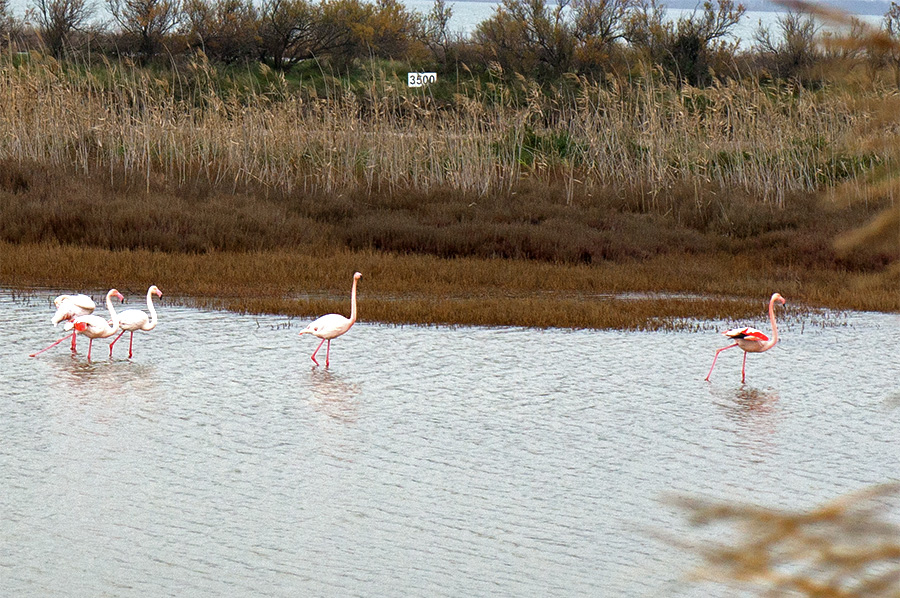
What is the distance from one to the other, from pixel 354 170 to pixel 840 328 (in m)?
9.99

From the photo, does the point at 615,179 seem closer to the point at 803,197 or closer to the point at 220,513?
the point at 803,197

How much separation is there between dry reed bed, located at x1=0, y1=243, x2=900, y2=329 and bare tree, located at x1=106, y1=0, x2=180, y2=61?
20.2m

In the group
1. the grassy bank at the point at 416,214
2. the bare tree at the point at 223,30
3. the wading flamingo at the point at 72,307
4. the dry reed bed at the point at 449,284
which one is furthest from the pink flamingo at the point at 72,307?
the bare tree at the point at 223,30

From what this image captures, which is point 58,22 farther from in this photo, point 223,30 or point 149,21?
point 223,30

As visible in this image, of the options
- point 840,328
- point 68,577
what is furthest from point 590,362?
point 68,577

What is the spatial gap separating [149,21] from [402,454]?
3071 cm

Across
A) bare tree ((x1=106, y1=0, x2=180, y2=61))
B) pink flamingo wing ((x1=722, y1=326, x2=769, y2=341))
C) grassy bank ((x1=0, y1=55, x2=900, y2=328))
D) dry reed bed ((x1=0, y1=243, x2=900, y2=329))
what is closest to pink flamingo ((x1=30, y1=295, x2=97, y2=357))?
dry reed bed ((x1=0, y1=243, x2=900, y2=329))

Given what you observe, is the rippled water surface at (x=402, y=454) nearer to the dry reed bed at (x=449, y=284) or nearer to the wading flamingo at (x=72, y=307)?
the wading flamingo at (x=72, y=307)

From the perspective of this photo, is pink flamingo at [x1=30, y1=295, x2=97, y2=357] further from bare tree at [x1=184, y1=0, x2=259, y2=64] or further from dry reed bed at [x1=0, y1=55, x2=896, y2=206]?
bare tree at [x1=184, y1=0, x2=259, y2=64]

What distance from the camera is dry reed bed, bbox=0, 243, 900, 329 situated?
531 inches

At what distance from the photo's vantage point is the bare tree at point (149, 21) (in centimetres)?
3547

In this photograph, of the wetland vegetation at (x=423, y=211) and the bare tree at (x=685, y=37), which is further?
the bare tree at (x=685, y=37)

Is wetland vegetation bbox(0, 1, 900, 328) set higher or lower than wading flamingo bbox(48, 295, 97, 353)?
higher

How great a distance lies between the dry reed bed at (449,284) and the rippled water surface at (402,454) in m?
1.08
